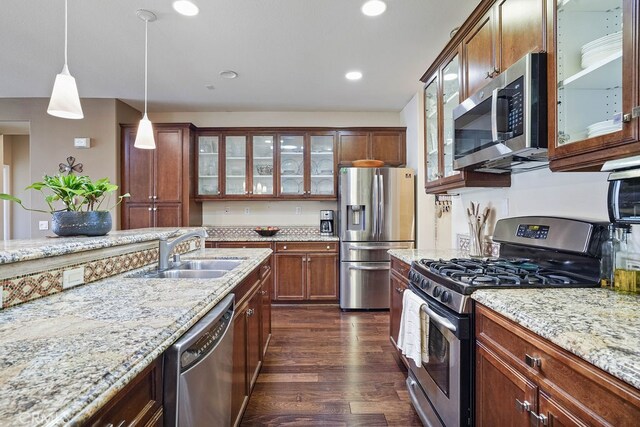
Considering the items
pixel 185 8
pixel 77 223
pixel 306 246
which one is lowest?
pixel 306 246

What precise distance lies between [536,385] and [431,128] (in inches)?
86.0

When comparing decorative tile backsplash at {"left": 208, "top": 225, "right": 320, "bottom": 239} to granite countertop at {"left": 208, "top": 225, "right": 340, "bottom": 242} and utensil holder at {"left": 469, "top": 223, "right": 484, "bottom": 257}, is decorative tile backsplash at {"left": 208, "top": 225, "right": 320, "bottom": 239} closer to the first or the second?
granite countertop at {"left": 208, "top": 225, "right": 340, "bottom": 242}

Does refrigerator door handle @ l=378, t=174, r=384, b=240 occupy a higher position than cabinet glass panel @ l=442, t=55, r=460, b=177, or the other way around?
cabinet glass panel @ l=442, t=55, r=460, b=177

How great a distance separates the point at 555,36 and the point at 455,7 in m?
1.17

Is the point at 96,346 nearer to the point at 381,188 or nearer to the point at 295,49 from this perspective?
the point at 295,49

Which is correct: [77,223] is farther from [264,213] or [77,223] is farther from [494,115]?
[264,213]

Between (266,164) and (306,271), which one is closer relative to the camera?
(306,271)

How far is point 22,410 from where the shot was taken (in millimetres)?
508

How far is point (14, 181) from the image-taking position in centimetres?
607

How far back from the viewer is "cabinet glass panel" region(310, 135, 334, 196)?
14.4 feet

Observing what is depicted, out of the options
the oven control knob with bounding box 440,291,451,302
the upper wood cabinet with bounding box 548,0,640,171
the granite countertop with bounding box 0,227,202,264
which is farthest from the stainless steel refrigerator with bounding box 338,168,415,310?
the granite countertop with bounding box 0,227,202,264

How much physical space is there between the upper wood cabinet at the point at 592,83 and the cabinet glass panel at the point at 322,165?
3146 millimetres

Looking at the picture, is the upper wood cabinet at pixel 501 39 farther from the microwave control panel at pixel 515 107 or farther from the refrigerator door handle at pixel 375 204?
the refrigerator door handle at pixel 375 204

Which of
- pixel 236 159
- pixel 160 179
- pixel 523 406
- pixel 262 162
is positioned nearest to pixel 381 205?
pixel 262 162
